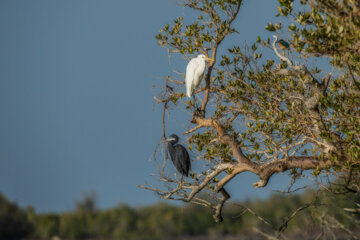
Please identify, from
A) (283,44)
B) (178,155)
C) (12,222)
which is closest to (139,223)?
(12,222)

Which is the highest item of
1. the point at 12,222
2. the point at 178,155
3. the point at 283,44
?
the point at 12,222

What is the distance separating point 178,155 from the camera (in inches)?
328

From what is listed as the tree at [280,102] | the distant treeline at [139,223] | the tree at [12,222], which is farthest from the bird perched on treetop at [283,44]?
the tree at [12,222]

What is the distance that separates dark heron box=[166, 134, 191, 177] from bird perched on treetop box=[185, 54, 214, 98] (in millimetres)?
994

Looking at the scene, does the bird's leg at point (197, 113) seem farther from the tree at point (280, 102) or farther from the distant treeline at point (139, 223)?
the distant treeline at point (139, 223)

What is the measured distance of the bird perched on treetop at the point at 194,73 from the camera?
7.90 m

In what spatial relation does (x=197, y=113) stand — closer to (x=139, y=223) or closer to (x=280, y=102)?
(x=280, y=102)

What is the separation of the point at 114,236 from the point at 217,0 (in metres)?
27.7

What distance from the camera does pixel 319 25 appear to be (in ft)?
20.9

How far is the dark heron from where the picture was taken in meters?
8.24

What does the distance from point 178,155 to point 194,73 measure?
147cm

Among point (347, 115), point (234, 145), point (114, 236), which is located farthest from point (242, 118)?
point (114, 236)

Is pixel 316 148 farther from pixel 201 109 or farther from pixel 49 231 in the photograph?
pixel 49 231

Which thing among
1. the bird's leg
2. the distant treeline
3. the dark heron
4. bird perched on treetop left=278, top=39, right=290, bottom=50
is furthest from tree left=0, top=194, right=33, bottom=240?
bird perched on treetop left=278, top=39, right=290, bottom=50
